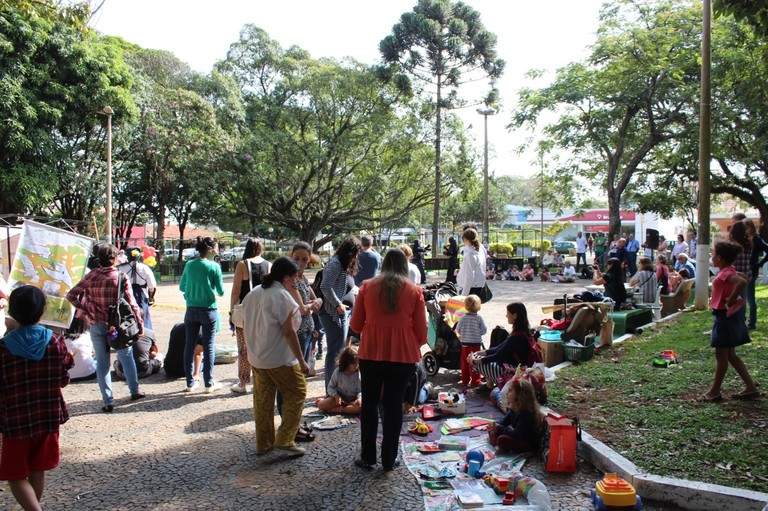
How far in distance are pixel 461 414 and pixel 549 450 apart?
1459mm

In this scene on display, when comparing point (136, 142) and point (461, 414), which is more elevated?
point (136, 142)

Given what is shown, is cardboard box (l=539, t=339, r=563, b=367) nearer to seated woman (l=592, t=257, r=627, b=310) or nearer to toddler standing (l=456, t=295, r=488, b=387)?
toddler standing (l=456, t=295, r=488, b=387)

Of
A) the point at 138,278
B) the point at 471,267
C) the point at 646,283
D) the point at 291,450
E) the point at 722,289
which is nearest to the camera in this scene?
the point at 291,450

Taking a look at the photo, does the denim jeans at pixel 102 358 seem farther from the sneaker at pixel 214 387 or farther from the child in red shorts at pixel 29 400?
the child in red shorts at pixel 29 400

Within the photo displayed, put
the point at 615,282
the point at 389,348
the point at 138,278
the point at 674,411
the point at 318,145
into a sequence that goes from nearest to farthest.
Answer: the point at 389,348 < the point at 674,411 < the point at 138,278 < the point at 615,282 < the point at 318,145

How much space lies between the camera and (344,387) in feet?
19.0

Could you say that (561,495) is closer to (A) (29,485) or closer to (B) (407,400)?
(B) (407,400)

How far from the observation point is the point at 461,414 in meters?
5.77

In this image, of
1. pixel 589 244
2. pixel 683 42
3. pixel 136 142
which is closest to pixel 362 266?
pixel 683 42

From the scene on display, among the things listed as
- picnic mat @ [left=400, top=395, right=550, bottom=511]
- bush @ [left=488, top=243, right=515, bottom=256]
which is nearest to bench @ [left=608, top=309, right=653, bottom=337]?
picnic mat @ [left=400, top=395, right=550, bottom=511]

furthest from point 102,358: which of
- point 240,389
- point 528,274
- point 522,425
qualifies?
point 528,274

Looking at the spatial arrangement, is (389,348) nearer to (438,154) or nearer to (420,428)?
(420,428)

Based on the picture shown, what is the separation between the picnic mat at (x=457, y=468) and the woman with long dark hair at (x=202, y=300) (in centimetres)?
237

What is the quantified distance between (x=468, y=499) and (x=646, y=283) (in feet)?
27.7
